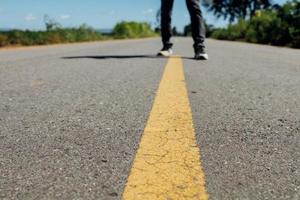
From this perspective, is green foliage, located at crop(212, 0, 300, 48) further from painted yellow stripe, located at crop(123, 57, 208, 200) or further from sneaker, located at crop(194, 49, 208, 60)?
painted yellow stripe, located at crop(123, 57, 208, 200)

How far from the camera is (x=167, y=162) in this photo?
59.9 inches

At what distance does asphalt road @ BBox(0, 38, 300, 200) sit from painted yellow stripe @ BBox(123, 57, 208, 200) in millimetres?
32

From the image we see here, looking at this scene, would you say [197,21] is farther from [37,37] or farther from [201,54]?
[37,37]

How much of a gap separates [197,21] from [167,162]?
4.93 metres

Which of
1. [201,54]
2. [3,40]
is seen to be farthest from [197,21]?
[3,40]

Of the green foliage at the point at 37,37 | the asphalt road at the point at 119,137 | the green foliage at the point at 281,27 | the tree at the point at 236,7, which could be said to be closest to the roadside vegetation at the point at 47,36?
the green foliage at the point at 37,37

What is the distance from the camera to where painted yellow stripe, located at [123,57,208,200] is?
126cm

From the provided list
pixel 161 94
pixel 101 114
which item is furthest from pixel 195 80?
pixel 101 114

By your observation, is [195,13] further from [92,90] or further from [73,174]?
[73,174]

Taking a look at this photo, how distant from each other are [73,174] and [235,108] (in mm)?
1376

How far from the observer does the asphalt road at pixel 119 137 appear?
1.32 metres

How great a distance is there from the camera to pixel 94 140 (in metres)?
1.82

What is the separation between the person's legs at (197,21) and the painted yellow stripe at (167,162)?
3891mm

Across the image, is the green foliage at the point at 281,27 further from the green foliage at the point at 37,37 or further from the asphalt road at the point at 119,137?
the asphalt road at the point at 119,137
